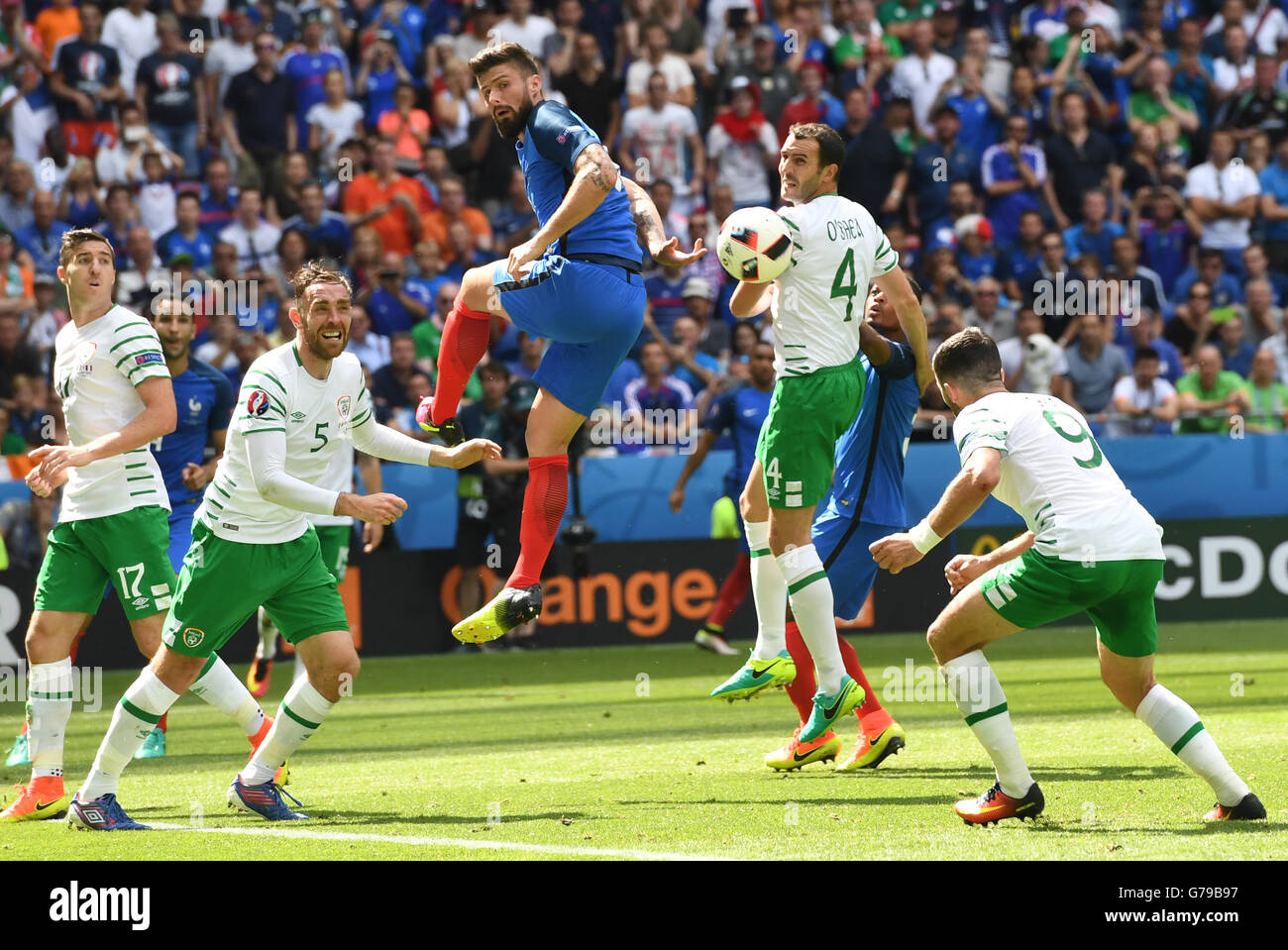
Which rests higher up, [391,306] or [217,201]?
[217,201]

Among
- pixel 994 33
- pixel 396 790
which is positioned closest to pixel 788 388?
pixel 396 790

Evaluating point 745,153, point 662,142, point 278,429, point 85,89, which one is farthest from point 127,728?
point 745,153

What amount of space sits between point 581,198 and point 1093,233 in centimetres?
1297

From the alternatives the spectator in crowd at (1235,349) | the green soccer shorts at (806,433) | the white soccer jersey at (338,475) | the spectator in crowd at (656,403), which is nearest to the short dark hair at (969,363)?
the green soccer shorts at (806,433)

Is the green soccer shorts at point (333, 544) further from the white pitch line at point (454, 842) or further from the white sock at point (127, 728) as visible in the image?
the white pitch line at point (454, 842)

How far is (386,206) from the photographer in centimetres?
1786

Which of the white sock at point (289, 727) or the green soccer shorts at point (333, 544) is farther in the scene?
the green soccer shorts at point (333, 544)

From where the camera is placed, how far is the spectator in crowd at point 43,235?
55.5 feet

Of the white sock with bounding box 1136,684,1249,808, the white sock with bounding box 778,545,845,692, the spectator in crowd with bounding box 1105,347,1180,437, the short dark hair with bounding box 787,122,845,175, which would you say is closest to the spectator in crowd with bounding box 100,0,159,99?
the spectator in crowd with bounding box 1105,347,1180,437

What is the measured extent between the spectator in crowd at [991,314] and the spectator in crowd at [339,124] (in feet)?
19.9

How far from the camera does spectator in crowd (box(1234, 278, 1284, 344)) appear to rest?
18.3 metres

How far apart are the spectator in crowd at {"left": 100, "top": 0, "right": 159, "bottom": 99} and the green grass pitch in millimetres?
8163

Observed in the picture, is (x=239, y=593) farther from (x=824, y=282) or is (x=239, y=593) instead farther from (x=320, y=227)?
(x=320, y=227)

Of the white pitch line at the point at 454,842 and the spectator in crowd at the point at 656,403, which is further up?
the spectator in crowd at the point at 656,403
